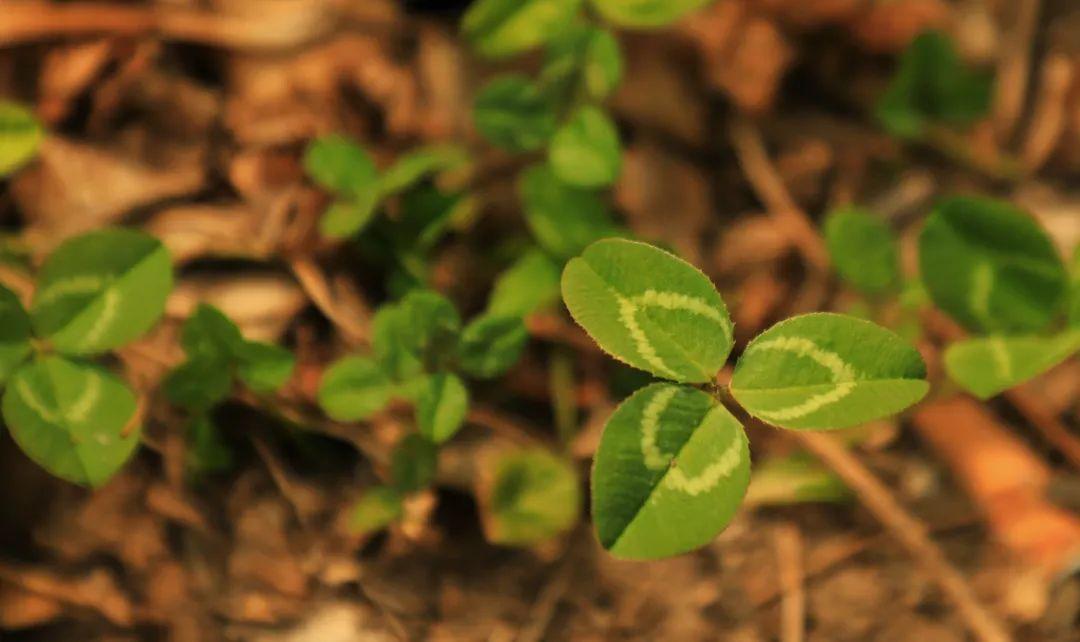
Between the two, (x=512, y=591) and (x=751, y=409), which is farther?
(x=512, y=591)

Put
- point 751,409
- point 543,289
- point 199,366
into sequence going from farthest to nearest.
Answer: point 543,289 < point 199,366 < point 751,409

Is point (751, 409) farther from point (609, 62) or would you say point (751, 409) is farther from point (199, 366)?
point (199, 366)

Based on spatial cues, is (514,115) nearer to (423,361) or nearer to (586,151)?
(586,151)

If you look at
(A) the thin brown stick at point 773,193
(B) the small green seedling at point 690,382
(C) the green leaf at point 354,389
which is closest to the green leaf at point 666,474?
(B) the small green seedling at point 690,382

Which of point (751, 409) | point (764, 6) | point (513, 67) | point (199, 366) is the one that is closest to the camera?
point (751, 409)

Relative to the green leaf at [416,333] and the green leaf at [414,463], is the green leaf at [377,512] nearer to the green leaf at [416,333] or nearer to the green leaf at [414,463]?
the green leaf at [414,463]

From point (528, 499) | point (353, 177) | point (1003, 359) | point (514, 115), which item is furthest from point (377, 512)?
point (1003, 359)

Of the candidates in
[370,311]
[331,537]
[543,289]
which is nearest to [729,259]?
[543,289]
